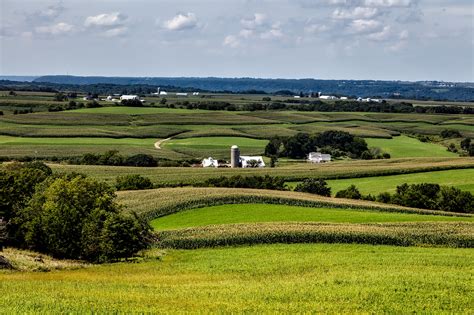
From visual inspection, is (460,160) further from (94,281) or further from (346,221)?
(94,281)

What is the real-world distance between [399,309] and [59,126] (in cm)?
12640

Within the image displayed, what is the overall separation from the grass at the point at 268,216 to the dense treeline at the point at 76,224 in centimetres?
837

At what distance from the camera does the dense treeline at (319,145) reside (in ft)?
441

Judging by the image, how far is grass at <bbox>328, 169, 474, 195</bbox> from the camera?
284 ft

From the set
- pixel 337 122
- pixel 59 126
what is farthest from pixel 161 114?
pixel 337 122

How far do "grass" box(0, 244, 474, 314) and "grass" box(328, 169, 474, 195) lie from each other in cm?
3815

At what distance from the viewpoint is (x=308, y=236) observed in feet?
173

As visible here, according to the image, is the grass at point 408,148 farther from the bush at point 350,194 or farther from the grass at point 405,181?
the bush at point 350,194

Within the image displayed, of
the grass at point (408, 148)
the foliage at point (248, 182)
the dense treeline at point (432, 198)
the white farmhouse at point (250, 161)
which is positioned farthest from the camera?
the grass at point (408, 148)

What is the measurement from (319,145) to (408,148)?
1689 cm

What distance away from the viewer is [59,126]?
14688 cm

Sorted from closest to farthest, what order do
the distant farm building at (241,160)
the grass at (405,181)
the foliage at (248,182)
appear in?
the foliage at (248,182)
the grass at (405,181)
the distant farm building at (241,160)

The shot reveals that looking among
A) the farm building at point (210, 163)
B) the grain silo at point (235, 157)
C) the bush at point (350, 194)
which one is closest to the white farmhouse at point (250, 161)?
the grain silo at point (235, 157)

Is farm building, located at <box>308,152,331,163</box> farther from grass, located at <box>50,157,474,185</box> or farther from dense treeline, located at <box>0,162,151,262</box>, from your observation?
dense treeline, located at <box>0,162,151,262</box>
